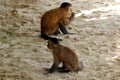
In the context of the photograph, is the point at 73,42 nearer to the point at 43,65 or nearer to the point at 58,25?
the point at 58,25

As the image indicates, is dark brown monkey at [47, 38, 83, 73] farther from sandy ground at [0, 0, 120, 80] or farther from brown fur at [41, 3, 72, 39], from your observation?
brown fur at [41, 3, 72, 39]

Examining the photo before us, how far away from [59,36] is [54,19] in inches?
18.2

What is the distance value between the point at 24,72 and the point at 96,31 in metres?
3.03

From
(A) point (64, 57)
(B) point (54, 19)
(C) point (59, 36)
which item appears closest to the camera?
(A) point (64, 57)

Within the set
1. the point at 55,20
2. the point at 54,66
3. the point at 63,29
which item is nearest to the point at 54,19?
the point at 55,20

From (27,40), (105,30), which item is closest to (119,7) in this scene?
(105,30)

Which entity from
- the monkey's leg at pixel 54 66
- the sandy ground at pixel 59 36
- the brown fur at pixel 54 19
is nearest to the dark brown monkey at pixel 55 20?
the brown fur at pixel 54 19

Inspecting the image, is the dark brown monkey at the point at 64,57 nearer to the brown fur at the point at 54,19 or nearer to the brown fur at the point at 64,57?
the brown fur at the point at 64,57

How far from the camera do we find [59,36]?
342 inches

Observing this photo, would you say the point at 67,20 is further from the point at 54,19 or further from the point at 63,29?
the point at 54,19

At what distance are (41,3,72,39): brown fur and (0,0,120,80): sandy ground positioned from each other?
0.29 meters

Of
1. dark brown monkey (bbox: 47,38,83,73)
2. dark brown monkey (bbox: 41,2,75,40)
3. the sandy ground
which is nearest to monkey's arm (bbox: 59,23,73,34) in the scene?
dark brown monkey (bbox: 41,2,75,40)

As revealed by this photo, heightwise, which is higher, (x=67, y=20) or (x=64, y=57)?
(x=67, y=20)

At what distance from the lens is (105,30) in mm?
8977
